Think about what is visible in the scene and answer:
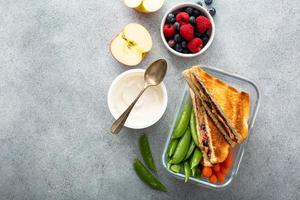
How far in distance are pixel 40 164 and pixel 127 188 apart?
0.36 meters

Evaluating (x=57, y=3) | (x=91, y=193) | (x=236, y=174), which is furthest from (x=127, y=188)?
(x=57, y=3)

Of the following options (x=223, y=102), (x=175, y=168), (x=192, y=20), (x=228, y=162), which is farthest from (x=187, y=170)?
(x=192, y=20)

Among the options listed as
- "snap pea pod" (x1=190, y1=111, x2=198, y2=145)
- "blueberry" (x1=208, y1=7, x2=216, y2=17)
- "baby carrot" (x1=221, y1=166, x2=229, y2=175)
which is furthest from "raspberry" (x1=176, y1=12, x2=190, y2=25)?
"baby carrot" (x1=221, y1=166, x2=229, y2=175)

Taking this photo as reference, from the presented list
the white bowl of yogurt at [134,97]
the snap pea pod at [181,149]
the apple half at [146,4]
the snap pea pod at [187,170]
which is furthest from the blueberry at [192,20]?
the snap pea pod at [187,170]

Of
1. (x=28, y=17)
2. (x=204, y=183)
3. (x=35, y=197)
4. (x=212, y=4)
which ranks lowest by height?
(x=35, y=197)

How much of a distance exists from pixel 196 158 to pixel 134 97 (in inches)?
13.0

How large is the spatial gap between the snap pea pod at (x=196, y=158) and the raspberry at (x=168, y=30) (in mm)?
437

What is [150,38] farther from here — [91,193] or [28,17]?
[91,193]

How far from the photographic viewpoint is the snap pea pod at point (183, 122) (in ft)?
5.08

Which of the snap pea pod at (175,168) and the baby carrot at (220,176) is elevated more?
the baby carrot at (220,176)

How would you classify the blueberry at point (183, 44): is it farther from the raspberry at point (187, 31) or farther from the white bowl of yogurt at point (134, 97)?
the white bowl of yogurt at point (134, 97)

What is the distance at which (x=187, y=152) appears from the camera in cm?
156

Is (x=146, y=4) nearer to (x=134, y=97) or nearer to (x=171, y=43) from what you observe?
(x=171, y=43)

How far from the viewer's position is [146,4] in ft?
5.02
